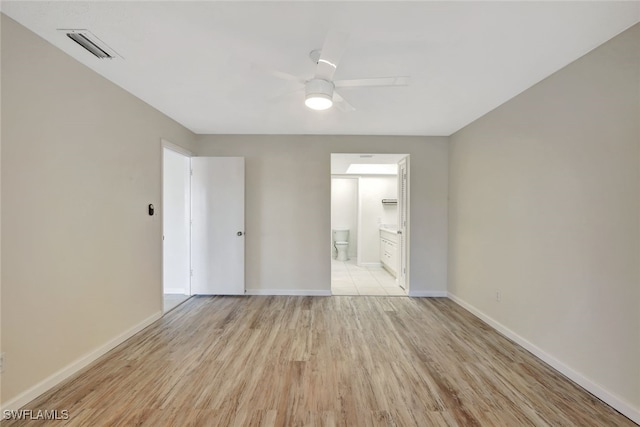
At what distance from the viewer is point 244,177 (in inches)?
164

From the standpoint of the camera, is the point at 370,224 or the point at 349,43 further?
the point at 370,224

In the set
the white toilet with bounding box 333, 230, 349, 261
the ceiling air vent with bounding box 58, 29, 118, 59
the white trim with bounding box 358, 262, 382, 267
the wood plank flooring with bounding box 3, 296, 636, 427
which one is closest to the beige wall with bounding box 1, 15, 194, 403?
the ceiling air vent with bounding box 58, 29, 118, 59

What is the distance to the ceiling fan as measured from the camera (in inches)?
61.8

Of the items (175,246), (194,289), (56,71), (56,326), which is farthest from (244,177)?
(56,326)

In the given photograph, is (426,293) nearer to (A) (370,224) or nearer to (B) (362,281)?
(B) (362,281)

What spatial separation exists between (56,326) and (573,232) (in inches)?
155

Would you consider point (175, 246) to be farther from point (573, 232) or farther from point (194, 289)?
point (573, 232)

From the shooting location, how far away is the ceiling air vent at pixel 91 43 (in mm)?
1819

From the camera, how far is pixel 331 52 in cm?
163

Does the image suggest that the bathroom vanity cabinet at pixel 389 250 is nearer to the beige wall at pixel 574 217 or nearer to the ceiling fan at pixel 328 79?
the beige wall at pixel 574 217

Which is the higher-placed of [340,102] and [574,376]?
[340,102]

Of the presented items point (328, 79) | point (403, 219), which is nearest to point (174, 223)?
point (328, 79)

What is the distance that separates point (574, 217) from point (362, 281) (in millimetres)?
3498

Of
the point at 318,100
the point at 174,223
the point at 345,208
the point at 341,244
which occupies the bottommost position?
the point at 341,244
